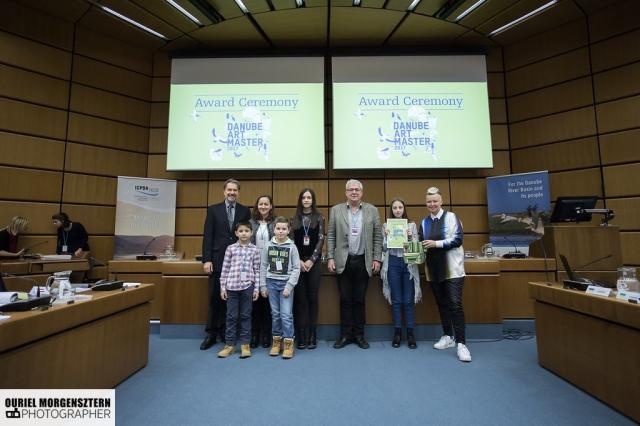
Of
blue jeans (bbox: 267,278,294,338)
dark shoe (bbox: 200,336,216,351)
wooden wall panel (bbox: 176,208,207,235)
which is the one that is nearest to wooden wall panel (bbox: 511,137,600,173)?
blue jeans (bbox: 267,278,294,338)

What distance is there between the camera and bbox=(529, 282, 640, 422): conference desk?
1636 millimetres

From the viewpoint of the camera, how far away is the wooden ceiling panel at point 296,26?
407 cm

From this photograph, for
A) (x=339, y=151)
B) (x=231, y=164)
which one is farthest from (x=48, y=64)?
(x=339, y=151)

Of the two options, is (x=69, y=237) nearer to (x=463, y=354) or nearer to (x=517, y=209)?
(x=463, y=354)

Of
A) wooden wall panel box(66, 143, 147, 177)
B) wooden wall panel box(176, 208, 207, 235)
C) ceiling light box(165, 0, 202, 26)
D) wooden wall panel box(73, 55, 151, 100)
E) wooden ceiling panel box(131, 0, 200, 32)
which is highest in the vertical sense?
wooden ceiling panel box(131, 0, 200, 32)

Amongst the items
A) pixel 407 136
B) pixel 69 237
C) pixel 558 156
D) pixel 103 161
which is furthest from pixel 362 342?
pixel 103 161

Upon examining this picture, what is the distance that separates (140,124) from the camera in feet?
15.8

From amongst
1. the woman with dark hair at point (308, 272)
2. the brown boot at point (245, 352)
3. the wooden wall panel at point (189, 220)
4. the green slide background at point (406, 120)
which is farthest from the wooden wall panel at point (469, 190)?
the wooden wall panel at point (189, 220)

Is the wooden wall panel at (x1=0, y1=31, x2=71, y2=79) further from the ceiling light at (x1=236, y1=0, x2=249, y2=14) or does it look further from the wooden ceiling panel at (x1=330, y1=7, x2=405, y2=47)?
the wooden ceiling panel at (x1=330, y1=7, x2=405, y2=47)

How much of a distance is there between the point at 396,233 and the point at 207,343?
2.20 meters

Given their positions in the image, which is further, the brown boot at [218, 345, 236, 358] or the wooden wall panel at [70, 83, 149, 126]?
the wooden wall panel at [70, 83, 149, 126]

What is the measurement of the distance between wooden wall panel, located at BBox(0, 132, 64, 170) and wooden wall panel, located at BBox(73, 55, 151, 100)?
108 cm

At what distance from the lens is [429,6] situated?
13.0ft

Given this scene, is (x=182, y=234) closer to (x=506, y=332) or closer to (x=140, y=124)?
(x=140, y=124)
